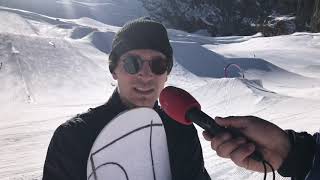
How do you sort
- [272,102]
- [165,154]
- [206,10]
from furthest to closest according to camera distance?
[206,10] → [272,102] → [165,154]

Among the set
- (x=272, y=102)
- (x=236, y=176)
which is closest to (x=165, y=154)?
(x=236, y=176)

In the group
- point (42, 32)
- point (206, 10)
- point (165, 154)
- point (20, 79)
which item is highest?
point (165, 154)

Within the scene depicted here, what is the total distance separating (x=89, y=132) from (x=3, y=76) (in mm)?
15208

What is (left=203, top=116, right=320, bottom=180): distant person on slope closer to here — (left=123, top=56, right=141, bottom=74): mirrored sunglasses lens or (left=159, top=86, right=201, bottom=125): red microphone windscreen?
(left=159, top=86, right=201, bottom=125): red microphone windscreen

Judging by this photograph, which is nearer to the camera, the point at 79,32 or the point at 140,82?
the point at 140,82

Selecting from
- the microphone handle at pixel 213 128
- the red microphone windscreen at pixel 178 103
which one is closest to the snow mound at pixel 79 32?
the red microphone windscreen at pixel 178 103

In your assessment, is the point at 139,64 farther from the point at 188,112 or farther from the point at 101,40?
the point at 101,40

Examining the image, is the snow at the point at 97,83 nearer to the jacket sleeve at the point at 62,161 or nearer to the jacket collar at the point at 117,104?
the jacket collar at the point at 117,104

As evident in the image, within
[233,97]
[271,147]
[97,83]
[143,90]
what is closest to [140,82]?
[143,90]

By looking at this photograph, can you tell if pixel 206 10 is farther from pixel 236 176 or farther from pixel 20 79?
pixel 236 176

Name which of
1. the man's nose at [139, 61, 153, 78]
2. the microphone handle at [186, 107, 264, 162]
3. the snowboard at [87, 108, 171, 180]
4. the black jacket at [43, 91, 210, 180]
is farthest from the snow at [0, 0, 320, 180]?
the microphone handle at [186, 107, 264, 162]

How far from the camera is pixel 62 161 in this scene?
209cm

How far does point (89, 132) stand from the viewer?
2188 millimetres

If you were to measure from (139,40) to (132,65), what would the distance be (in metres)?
0.14
